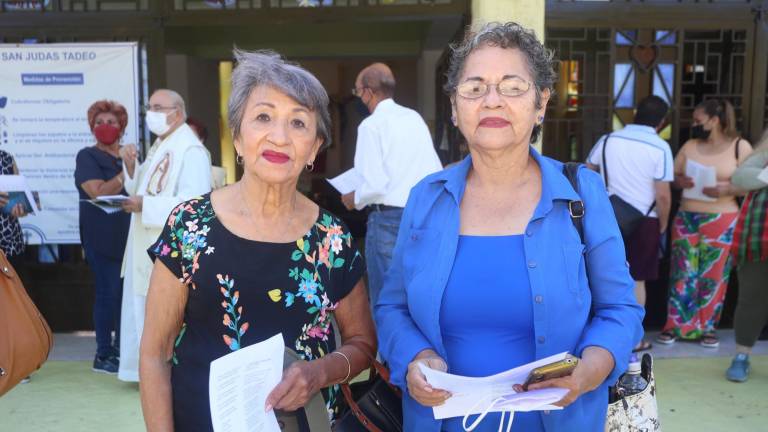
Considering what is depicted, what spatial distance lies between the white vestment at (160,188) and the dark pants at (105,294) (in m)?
0.56

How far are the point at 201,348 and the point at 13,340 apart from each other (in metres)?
0.94

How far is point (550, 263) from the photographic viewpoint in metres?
1.76

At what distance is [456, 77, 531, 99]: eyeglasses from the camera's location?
182 cm

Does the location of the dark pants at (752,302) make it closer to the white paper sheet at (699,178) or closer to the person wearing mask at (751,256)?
the person wearing mask at (751,256)

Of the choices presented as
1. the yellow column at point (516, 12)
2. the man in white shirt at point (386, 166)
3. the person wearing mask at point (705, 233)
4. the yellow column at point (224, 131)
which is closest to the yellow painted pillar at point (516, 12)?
the yellow column at point (516, 12)

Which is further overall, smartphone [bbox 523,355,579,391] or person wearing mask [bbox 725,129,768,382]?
person wearing mask [bbox 725,129,768,382]

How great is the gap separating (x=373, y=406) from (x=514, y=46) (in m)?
1.15

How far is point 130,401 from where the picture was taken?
4332 millimetres

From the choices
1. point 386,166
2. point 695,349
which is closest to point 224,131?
point 386,166

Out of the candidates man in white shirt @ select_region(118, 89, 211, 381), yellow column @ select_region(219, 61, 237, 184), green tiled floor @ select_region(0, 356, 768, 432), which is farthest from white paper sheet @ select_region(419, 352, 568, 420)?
yellow column @ select_region(219, 61, 237, 184)

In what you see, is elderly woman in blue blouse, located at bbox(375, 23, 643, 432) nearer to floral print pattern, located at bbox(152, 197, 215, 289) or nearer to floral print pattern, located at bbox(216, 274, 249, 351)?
floral print pattern, located at bbox(216, 274, 249, 351)

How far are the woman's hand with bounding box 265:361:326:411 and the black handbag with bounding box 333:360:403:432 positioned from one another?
0.22m

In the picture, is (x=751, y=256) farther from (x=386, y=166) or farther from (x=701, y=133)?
(x=386, y=166)

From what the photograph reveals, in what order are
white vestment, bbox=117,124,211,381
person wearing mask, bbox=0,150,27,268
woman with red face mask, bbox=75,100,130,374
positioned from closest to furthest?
white vestment, bbox=117,124,211,381, person wearing mask, bbox=0,150,27,268, woman with red face mask, bbox=75,100,130,374
